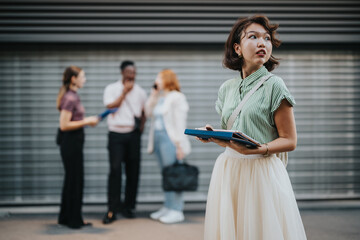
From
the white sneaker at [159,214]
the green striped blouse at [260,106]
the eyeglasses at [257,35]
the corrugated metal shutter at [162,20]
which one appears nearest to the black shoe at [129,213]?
the white sneaker at [159,214]

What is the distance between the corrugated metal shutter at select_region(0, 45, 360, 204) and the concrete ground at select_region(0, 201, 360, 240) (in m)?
0.31

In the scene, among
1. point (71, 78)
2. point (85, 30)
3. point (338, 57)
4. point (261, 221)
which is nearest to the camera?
point (261, 221)

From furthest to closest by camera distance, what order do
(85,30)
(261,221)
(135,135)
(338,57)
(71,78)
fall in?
1. (338,57)
2. (85,30)
3. (135,135)
4. (71,78)
5. (261,221)

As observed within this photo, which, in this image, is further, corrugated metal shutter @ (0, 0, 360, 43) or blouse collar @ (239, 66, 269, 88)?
corrugated metal shutter @ (0, 0, 360, 43)

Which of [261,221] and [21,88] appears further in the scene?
[21,88]

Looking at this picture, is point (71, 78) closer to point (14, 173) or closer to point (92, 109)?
point (92, 109)

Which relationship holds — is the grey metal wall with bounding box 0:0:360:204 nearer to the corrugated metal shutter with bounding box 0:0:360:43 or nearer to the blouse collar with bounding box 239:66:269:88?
the corrugated metal shutter with bounding box 0:0:360:43

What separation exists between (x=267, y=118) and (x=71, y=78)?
330cm

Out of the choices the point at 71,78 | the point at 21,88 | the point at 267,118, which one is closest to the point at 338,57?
the point at 71,78

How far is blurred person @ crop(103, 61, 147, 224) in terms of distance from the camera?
525 centimetres

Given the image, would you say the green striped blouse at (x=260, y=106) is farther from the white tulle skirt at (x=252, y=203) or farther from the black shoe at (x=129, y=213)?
the black shoe at (x=129, y=213)

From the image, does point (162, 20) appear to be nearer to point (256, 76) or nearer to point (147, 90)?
point (147, 90)

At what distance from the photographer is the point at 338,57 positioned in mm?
6387

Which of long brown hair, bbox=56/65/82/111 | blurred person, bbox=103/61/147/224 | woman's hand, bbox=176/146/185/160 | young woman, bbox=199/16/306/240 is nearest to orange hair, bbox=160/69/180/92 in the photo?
blurred person, bbox=103/61/147/224
